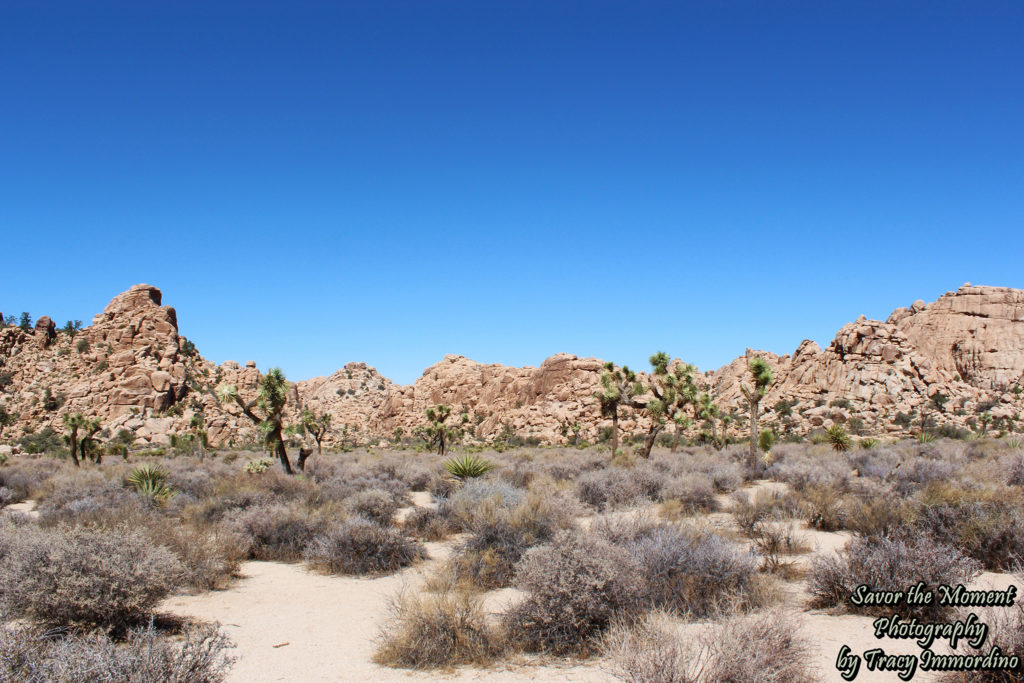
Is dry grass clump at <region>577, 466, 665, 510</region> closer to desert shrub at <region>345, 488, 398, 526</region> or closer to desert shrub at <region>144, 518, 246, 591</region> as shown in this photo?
desert shrub at <region>345, 488, 398, 526</region>

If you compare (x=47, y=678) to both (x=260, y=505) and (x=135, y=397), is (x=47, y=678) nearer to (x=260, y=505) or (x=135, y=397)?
(x=260, y=505)

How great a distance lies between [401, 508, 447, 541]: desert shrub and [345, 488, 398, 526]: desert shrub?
0.47 m

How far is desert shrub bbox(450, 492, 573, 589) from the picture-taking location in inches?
358

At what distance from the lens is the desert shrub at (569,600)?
6383 millimetres

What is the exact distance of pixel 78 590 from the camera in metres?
6.48

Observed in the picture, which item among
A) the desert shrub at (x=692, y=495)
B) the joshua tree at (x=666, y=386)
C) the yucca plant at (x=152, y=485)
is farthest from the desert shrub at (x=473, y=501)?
the joshua tree at (x=666, y=386)

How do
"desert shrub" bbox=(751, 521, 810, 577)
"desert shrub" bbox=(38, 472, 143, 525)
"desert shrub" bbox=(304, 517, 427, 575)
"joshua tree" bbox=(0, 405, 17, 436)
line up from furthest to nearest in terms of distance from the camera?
"joshua tree" bbox=(0, 405, 17, 436), "desert shrub" bbox=(304, 517, 427, 575), "desert shrub" bbox=(38, 472, 143, 525), "desert shrub" bbox=(751, 521, 810, 577)

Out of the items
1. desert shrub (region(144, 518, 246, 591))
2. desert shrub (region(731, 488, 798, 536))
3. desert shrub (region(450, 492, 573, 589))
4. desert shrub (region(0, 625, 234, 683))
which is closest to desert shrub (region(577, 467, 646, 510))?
desert shrub (region(731, 488, 798, 536))

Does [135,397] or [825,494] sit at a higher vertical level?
[135,397]

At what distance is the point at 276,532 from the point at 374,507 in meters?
2.08

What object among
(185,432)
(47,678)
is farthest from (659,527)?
(185,432)

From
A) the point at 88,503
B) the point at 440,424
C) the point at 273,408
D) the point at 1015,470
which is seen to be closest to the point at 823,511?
the point at 1015,470

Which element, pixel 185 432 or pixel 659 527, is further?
pixel 185 432

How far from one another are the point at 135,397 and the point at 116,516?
56.0m
